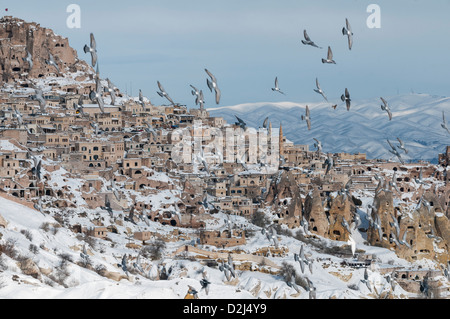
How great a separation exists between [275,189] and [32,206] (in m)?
19.7

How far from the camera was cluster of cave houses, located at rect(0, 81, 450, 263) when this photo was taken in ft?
240

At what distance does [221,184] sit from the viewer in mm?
81438

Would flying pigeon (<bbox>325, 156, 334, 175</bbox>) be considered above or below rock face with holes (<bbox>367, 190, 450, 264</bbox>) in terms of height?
above

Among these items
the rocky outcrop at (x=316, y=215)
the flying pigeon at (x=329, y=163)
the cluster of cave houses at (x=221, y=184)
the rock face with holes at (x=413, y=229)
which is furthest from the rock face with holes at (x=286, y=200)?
the rock face with holes at (x=413, y=229)

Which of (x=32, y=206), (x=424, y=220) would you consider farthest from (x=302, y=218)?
(x=32, y=206)

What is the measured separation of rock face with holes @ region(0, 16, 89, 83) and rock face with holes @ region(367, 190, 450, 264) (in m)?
43.6

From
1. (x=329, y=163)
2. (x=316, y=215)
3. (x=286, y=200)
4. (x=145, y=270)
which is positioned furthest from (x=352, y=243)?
(x=145, y=270)

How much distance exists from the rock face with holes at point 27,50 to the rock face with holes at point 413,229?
143ft

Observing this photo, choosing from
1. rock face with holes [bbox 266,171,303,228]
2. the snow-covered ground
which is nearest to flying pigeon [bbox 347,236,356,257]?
the snow-covered ground

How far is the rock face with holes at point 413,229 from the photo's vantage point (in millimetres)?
74375

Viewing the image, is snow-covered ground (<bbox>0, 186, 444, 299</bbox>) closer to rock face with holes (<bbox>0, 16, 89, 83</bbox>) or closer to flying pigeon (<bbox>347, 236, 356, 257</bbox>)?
flying pigeon (<bbox>347, 236, 356, 257</bbox>)

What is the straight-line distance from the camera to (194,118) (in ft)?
342

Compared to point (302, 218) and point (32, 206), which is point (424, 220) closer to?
point (302, 218)
